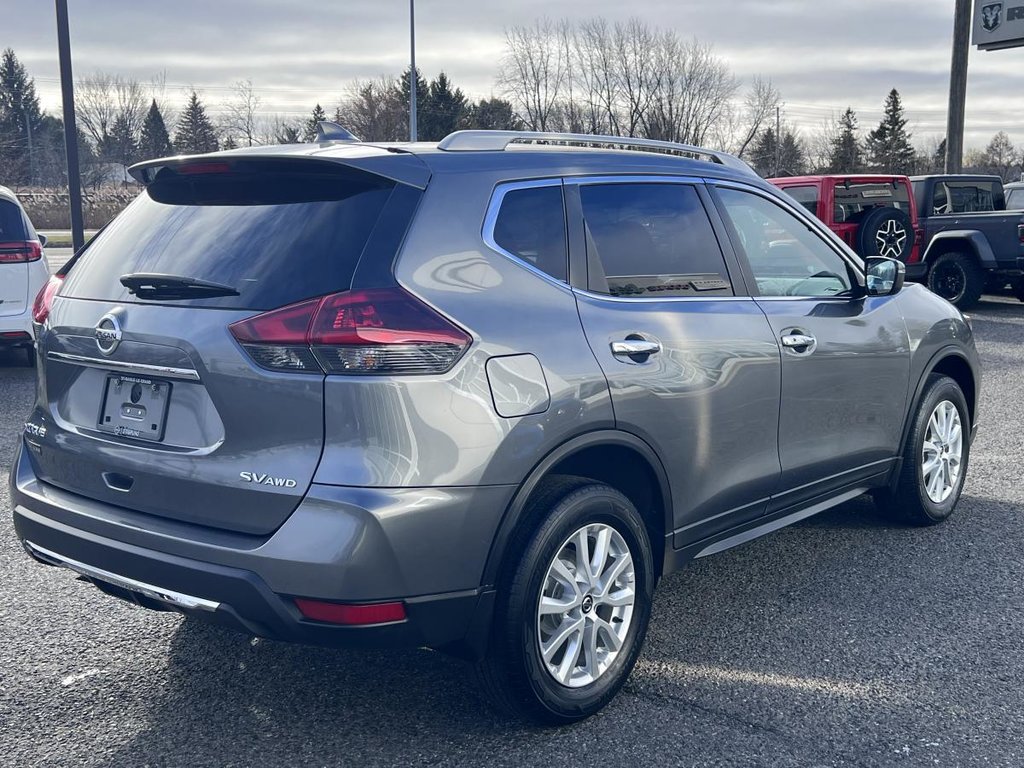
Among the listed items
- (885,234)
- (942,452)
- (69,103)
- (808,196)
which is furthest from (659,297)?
(69,103)

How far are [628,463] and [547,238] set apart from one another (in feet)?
2.58

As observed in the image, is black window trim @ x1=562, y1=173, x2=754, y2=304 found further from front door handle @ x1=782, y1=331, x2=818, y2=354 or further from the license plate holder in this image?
the license plate holder

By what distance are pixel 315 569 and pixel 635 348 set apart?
1.25m

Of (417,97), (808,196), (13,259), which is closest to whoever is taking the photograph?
(13,259)

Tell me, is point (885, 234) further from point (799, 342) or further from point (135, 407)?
point (135, 407)

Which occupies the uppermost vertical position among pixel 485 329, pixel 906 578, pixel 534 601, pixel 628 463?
pixel 485 329

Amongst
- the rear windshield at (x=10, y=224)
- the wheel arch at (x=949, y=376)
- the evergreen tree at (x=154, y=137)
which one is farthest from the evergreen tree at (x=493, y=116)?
the wheel arch at (x=949, y=376)

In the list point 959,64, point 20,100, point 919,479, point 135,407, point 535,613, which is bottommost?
point 919,479

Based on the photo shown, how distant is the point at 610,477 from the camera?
3.48 m

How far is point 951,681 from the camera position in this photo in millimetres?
3527

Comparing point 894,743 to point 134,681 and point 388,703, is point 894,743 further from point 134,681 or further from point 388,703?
point 134,681

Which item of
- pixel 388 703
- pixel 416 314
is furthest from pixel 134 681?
pixel 416 314

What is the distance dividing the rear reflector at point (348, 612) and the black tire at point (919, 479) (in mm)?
3075

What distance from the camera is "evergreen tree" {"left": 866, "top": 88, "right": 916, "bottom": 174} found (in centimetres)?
8275
